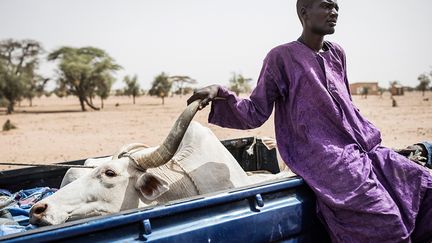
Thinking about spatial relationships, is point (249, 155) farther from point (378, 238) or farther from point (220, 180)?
point (378, 238)

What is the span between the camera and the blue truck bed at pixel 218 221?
1.73 meters

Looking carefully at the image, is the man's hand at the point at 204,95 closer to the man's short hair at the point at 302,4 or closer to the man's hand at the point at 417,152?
the man's short hair at the point at 302,4

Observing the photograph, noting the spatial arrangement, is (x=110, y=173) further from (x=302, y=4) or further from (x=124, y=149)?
(x=302, y=4)

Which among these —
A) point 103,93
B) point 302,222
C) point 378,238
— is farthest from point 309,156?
point 103,93

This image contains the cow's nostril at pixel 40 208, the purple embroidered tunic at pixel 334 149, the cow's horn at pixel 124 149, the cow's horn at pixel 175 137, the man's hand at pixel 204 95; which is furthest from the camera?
the cow's horn at pixel 124 149

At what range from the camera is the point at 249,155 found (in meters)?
4.45

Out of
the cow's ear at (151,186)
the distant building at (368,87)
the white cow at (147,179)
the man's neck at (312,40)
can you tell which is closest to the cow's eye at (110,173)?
the white cow at (147,179)

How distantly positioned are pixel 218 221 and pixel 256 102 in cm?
104

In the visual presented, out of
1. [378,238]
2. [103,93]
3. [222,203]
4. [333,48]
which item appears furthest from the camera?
[103,93]

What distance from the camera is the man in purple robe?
7.66 feet

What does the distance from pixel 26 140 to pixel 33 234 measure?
15.0 m

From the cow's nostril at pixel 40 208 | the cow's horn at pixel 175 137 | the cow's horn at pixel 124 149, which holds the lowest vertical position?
the cow's nostril at pixel 40 208

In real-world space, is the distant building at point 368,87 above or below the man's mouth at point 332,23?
below

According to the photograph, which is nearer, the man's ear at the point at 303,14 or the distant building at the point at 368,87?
the man's ear at the point at 303,14
